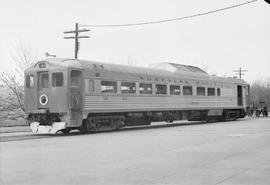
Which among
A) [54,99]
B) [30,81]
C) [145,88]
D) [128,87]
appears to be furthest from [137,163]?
[145,88]

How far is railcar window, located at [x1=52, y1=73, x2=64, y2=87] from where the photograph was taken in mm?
21703

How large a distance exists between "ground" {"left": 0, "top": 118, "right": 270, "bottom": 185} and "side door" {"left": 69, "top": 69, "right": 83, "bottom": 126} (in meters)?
5.74

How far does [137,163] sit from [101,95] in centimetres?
1214

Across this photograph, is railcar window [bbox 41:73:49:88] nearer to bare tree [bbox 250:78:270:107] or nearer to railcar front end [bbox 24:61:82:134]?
railcar front end [bbox 24:61:82:134]

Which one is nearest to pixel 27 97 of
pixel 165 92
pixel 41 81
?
pixel 41 81

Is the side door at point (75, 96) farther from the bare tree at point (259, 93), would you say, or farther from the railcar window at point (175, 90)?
the bare tree at point (259, 93)

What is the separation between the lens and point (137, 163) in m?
10.9

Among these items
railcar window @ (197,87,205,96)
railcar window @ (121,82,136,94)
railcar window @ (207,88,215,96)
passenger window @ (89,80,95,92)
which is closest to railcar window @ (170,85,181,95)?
railcar window @ (197,87,205,96)

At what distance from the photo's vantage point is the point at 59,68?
21734 mm

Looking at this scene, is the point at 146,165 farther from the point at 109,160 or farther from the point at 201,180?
the point at 201,180

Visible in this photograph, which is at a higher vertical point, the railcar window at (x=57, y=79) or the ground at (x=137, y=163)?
the railcar window at (x=57, y=79)

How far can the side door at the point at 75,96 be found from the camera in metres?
21.3

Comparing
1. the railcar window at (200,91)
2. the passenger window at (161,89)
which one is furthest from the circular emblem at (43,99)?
the railcar window at (200,91)

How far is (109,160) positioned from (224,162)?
2.76 m
